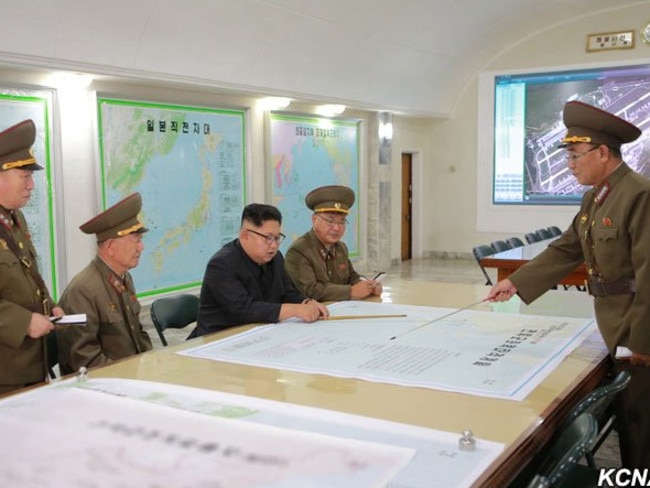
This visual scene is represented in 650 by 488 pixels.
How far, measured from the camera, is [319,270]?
376cm

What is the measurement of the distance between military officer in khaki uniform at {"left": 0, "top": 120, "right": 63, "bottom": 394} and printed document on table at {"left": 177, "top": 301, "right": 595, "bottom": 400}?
567 mm

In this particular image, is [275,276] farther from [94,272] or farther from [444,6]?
[444,6]

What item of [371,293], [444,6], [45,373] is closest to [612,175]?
[371,293]

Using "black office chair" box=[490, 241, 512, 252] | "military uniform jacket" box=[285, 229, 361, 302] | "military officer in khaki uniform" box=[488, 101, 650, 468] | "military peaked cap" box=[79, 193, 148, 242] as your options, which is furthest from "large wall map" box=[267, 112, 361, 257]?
"military officer in khaki uniform" box=[488, 101, 650, 468]

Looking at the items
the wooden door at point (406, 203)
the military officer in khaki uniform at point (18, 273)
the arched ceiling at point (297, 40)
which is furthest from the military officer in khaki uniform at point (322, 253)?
the wooden door at point (406, 203)

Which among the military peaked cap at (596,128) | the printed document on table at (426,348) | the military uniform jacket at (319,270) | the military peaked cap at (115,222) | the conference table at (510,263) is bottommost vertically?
the conference table at (510,263)

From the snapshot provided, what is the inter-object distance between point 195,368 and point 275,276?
43.5 inches

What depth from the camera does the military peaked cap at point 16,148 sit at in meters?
2.50

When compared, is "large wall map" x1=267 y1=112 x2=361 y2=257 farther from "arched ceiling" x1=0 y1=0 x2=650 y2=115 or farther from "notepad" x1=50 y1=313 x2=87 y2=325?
"notepad" x1=50 y1=313 x2=87 y2=325

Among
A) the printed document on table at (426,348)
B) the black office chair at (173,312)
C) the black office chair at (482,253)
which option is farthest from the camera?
the black office chair at (482,253)

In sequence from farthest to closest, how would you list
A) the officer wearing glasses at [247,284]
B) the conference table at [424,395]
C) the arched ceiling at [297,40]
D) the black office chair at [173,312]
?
the arched ceiling at [297,40] < the black office chair at [173,312] < the officer wearing glasses at [247,284] < the conference table at [424,395]

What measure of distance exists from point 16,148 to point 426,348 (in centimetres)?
167

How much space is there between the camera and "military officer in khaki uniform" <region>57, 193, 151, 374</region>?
8.37 ft

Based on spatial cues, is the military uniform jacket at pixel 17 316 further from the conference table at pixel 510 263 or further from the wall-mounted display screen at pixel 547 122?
the wall-mounted display screen at pixel 547 122
